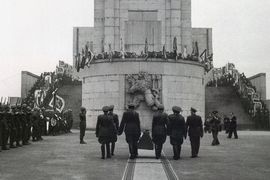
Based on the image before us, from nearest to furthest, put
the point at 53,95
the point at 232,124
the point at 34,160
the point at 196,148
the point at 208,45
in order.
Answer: the point at 34,160
the point at 196,148
the point at 232,124
the point at 53,95
the point at 208,45

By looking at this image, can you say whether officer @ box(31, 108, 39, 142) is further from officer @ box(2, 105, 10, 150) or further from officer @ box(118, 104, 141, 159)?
officer @ box(118, 104, 141, 159)

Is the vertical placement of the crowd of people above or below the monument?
below

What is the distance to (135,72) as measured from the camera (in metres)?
34.2

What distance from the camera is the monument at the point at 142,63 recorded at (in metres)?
33.8

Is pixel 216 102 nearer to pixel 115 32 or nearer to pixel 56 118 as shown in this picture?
pixel 115 32

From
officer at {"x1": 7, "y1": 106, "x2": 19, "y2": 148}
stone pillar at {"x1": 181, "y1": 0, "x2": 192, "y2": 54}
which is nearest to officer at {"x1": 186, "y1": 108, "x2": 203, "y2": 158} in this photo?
officer at {"x1": 7, "y1": 106, "x2": 19, "y2": 148}

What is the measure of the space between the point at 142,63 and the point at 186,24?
11.2 m

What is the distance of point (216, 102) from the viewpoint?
140 feet

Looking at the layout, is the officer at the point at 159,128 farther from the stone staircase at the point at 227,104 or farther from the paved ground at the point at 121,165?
the stone staircase at the point at 227,104

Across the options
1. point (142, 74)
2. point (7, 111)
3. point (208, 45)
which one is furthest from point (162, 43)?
point (7, 111)

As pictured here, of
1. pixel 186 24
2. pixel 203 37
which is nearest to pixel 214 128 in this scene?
pixel 186 24

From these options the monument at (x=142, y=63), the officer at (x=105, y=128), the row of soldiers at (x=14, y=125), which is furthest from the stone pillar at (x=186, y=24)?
the officer at (x=105, y=128)

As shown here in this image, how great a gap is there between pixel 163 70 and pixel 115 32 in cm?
997

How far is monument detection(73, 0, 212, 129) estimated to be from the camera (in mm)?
33844
